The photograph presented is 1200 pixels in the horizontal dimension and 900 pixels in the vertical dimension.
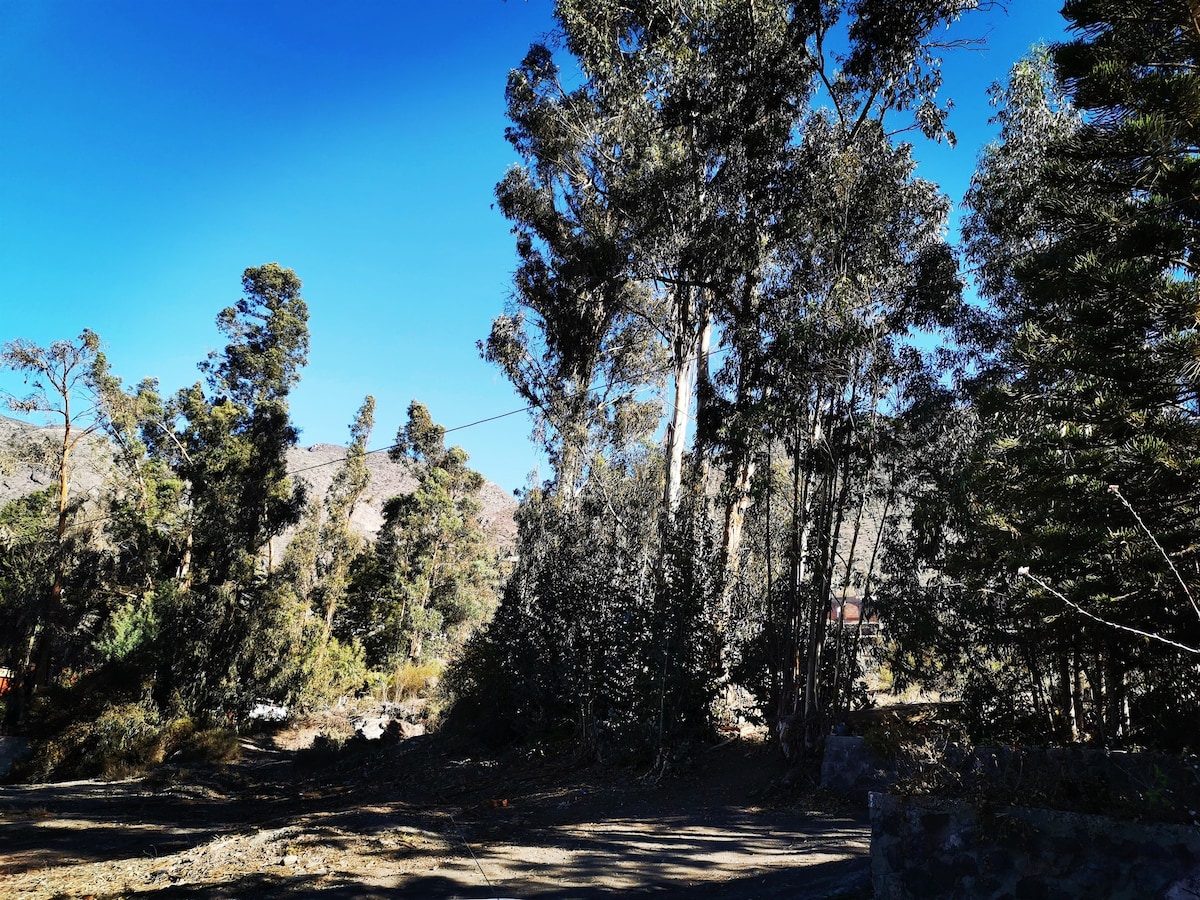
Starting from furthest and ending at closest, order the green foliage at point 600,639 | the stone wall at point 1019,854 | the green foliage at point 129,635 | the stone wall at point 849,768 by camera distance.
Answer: the green foliage at point 129,635 → the green foliage at point 600,639 → the stone wall at point 849,768 → the stone wall at point 1019,854

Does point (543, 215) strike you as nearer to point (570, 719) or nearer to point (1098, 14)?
point (570, 719)

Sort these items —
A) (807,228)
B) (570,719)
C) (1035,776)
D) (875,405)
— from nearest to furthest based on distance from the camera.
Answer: (1035,776), (875,405), (807,228), (570,719)

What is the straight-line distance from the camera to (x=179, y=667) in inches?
765

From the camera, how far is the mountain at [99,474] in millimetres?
21484

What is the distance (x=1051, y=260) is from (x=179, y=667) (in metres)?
20.8

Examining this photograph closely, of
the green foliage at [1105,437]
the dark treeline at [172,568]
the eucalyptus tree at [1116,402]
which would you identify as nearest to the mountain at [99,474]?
the dark treeline at [172,568]

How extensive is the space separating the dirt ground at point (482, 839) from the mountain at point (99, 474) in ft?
31.1

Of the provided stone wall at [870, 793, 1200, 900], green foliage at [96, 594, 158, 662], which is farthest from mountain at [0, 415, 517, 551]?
stone wall at [870, 793, 1200, 900]

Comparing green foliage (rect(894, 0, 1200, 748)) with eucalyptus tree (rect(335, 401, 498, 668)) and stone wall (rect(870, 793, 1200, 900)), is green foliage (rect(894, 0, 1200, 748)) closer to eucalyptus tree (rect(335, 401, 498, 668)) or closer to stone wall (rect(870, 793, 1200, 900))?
stone wall (rect(870, 793, 1200, 900))

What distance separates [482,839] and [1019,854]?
4969 mm

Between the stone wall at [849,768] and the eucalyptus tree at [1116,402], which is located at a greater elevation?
the eucalyptus tree at [1116,402]

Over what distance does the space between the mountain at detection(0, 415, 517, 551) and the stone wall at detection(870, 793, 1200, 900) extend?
16789 mm

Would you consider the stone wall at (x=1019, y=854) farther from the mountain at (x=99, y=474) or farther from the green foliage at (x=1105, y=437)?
the mountain at (x=99, y=474)

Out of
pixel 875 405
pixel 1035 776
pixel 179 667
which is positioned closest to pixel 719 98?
pixel 875 405
